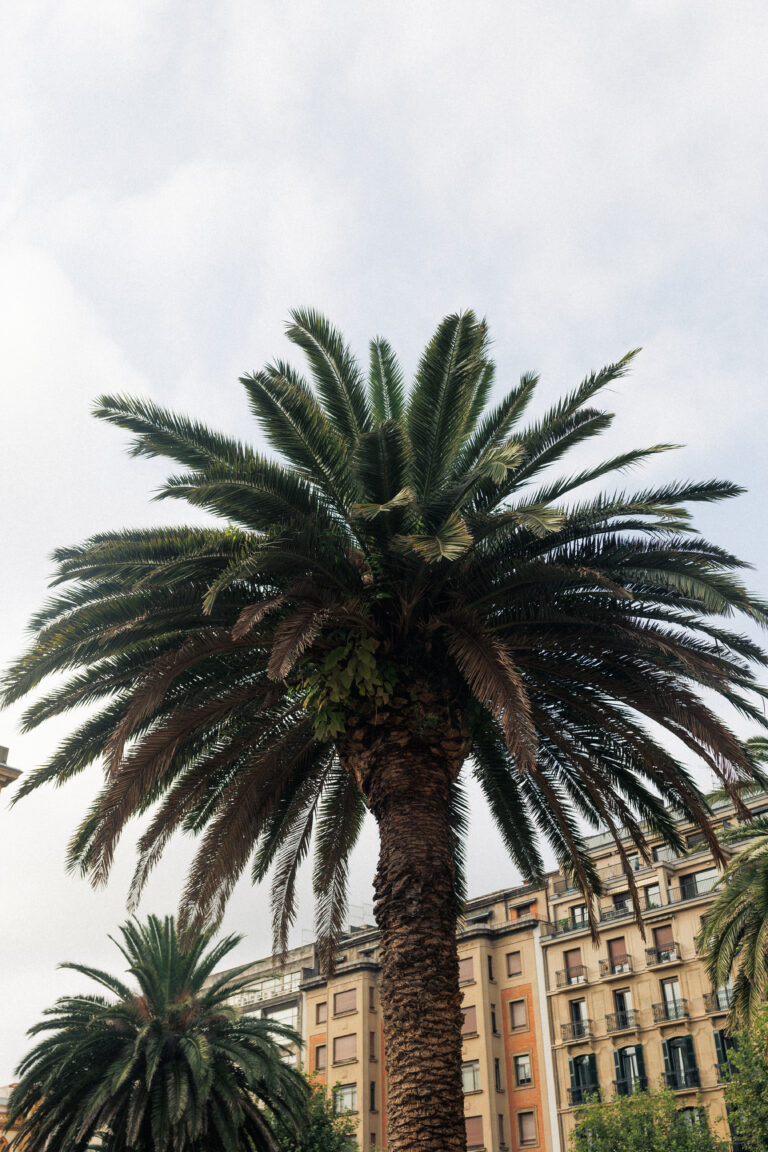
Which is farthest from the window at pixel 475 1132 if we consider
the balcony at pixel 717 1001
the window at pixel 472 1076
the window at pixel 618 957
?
the balcony at pixel 717 1001

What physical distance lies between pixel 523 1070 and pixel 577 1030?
4159mm

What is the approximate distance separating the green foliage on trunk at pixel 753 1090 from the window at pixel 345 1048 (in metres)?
41.2

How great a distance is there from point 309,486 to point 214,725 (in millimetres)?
3771

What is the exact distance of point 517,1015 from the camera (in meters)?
58.9

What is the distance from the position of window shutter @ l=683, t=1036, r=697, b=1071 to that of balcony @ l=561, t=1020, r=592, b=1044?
5.56 metres

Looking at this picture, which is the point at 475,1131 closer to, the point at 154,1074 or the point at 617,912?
the point at 617,912

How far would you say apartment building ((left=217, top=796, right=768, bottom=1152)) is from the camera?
5125cm

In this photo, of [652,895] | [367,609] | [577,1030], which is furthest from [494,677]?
[577,1030]

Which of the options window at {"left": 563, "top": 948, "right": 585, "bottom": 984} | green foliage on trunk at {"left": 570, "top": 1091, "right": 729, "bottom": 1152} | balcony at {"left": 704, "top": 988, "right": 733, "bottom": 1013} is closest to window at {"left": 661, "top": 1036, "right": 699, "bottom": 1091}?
balcony at {"left": 704, "top": 988, "right": 733, "bottom": 1013}

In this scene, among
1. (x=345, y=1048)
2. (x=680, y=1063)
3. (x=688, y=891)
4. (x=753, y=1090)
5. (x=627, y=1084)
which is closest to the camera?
(x=753, y=1090)

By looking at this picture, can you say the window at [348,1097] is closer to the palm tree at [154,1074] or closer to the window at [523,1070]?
the window at [523,1070]

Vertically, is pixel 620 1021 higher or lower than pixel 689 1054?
higher

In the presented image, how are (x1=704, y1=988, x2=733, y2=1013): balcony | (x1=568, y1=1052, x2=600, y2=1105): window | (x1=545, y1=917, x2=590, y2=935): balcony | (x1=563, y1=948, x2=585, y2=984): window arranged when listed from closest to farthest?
(x1=704, y1=988, x2=733, y2=1013): balcony
(x1=568, y1=1052, x2=600, y2=1105): window
(x1=563, y1=948, x2=585, y2=984): window
(x1=545, y1=917, x2=590, y2=935): balcony

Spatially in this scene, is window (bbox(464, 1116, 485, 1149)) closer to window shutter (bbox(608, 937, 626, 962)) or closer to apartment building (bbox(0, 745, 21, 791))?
window shutter (bbox(608, 937, 626, 962))
